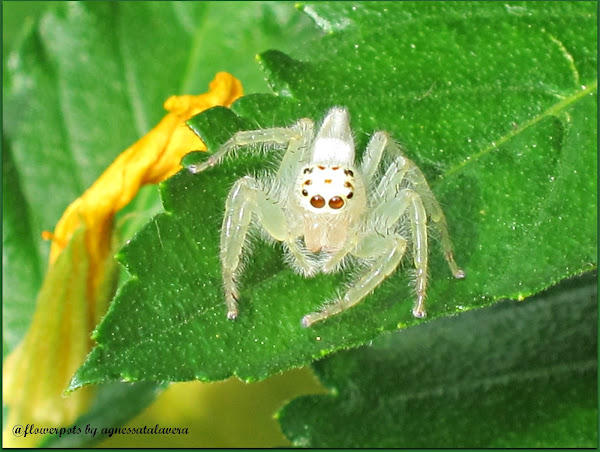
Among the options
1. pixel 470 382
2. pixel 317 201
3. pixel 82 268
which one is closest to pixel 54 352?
pixel 82 268

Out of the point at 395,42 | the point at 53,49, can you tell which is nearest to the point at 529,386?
the point at 395,42

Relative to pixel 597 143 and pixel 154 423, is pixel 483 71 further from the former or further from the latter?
pixel 154 423

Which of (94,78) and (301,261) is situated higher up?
(94,78)

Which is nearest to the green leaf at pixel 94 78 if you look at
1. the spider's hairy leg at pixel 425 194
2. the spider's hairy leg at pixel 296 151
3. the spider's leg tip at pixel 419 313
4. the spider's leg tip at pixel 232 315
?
the spider's hairy leg at pixel 296 151

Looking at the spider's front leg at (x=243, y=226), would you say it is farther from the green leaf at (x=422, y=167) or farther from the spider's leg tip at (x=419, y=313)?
the spider's leg tip at (x=419, y=313)

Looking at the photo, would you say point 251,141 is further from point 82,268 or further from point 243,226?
point 82,268

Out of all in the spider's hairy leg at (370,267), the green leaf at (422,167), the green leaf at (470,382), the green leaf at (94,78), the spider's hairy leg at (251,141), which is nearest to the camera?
the green leaf at (422,167)
